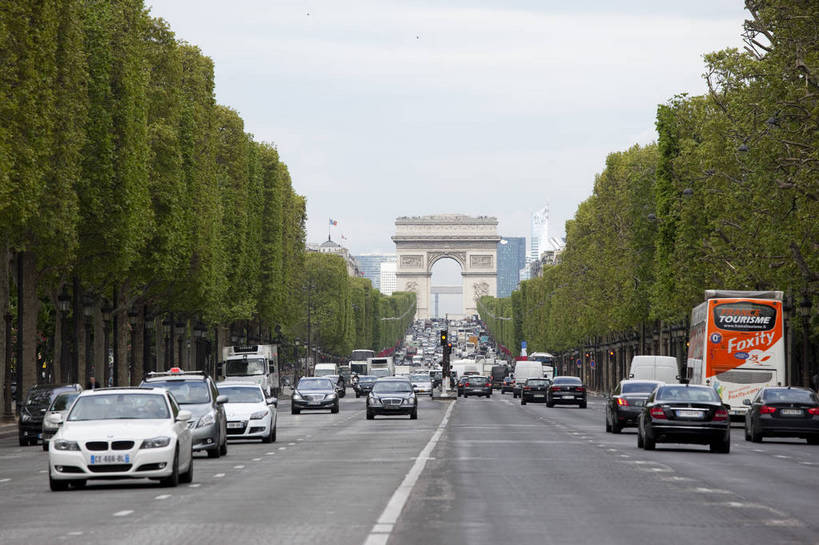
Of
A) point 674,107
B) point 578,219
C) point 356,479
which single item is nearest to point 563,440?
A: point 356,479

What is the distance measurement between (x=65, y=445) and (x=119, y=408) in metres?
1.58

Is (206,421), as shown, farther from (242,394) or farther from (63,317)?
(63,317)

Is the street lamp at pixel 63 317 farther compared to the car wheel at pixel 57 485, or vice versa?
the street lamp at pixel 63 317

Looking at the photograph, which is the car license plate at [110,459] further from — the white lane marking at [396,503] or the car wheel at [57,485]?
the white lane marking at [396,503]

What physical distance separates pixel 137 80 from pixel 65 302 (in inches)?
335

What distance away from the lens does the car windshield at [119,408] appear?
2308 centimetres

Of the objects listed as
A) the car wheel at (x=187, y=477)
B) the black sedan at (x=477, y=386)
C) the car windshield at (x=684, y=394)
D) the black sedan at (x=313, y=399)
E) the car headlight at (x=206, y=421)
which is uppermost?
the car windshield at (x=684, y=394)

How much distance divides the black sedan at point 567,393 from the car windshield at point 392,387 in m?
20.3

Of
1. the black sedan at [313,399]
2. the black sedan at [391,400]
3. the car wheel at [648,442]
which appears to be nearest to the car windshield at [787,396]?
the car wheel at [648,442]

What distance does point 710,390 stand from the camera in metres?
35.2

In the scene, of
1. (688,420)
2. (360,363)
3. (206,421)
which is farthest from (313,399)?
(360,363)

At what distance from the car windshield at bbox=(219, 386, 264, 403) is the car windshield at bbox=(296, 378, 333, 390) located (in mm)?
29452

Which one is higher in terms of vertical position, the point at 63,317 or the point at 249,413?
the point at 63,317

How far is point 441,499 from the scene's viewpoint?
19.5 m
